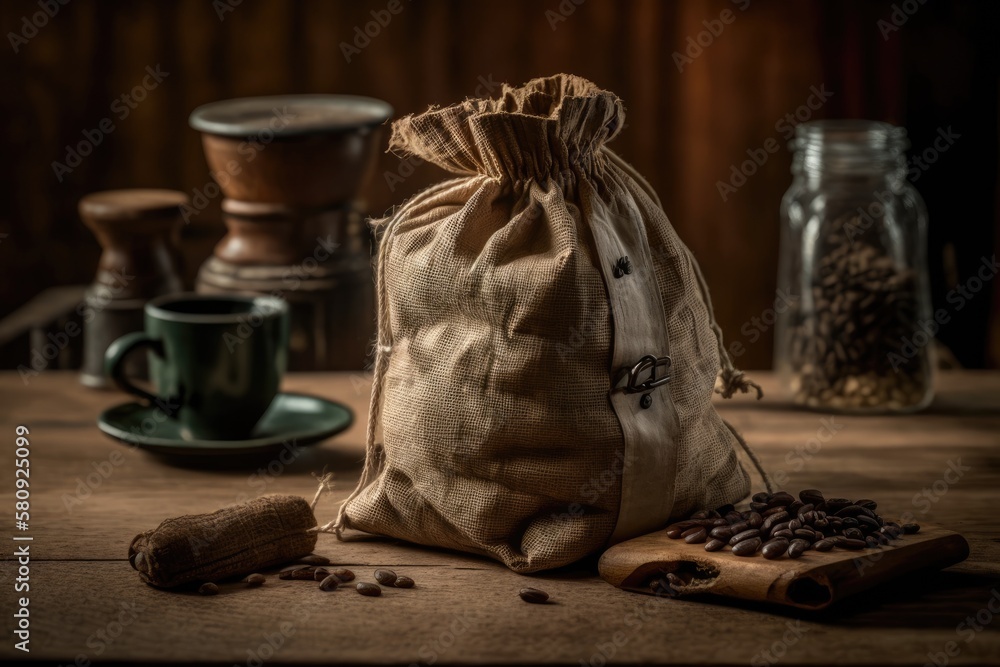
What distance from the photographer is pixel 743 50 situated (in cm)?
235

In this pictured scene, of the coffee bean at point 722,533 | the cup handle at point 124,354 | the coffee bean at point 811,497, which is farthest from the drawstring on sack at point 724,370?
the cup handle at point 124,354

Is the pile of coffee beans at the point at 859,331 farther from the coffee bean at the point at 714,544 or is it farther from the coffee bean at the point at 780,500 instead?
the coffee bean at the point at 714,544

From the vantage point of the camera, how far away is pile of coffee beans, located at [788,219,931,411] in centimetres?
141

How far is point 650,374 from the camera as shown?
0.96 meters

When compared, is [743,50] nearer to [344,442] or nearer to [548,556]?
[344,442]

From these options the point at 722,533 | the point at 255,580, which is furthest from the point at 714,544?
the point at 255,580

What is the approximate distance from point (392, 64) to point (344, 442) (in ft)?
3.93

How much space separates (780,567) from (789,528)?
6 centimetres

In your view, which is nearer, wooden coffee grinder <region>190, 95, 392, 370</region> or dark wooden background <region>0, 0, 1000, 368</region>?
wooden coffee grinder <region>190, 95, 392, 370</region>

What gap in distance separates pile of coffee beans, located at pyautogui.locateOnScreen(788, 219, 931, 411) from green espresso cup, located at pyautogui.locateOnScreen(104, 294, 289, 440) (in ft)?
2.06

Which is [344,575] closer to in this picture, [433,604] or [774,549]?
[433,604]

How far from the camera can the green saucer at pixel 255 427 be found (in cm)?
123

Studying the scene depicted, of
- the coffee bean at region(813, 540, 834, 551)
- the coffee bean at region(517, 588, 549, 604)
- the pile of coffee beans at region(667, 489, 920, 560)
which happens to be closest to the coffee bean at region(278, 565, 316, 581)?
the coffee bean at region(517, 588, 549, 604)

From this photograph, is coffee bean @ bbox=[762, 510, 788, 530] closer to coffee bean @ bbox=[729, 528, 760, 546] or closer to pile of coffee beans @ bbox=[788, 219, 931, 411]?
coffee bean @ bbox=[729, 528, 760, 546]
